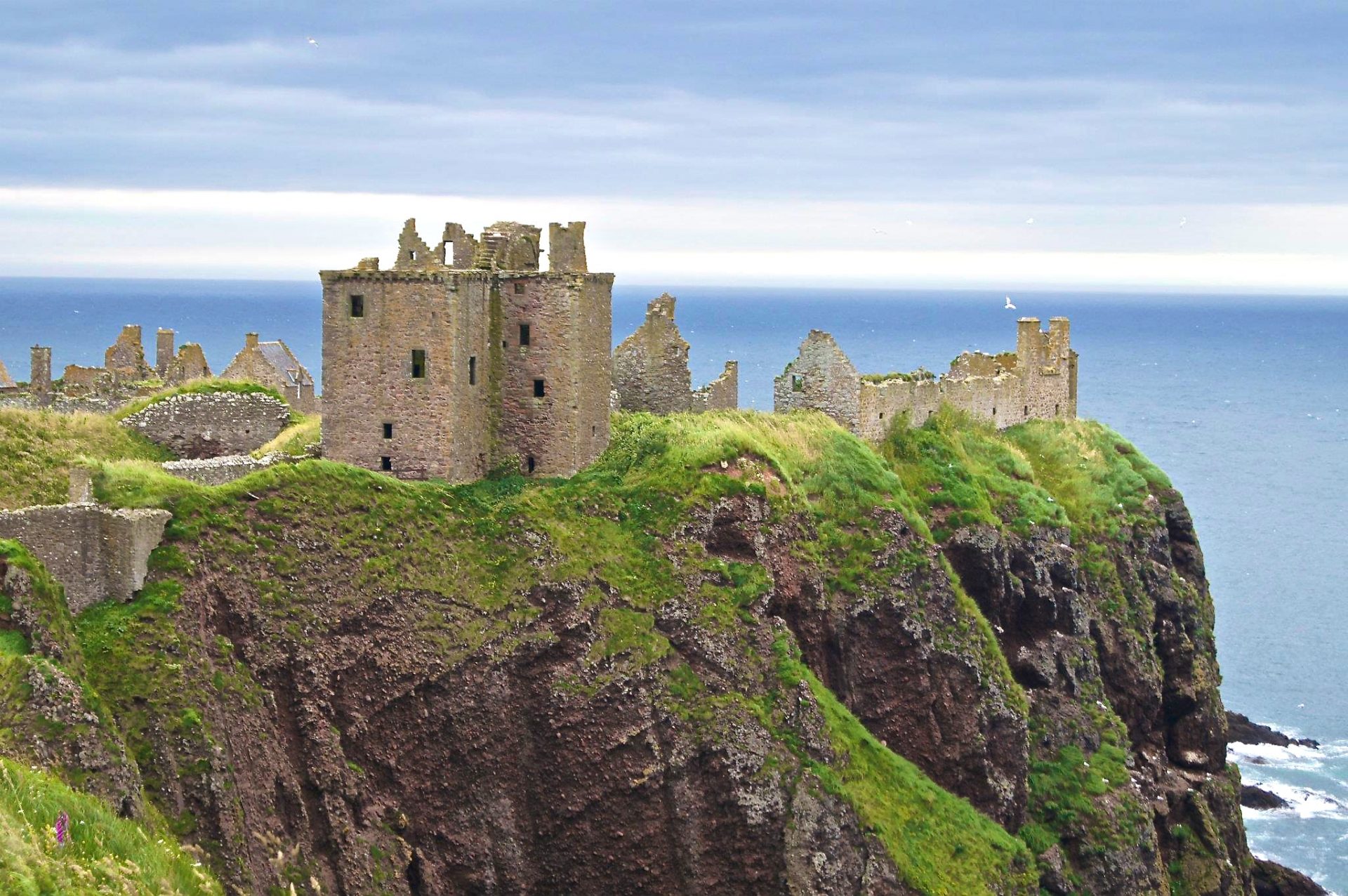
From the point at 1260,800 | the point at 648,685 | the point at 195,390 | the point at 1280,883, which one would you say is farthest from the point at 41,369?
the point at 1260,800

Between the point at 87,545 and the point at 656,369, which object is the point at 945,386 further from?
the point at 87,545

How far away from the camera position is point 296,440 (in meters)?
49.6

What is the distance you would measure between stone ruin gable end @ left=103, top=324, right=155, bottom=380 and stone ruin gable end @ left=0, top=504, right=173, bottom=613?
30.8m

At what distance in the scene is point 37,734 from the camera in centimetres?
3192

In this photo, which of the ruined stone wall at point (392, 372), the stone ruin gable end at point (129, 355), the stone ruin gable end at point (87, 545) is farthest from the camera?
the stone ruin gable end at point (129, 355)

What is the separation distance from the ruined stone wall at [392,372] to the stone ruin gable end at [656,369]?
10704mm

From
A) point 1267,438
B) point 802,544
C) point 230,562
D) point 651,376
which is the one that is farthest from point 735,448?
point 1267,438

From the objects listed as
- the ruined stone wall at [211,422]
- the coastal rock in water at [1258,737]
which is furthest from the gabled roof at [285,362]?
the coastal rock in water at [1258,737]

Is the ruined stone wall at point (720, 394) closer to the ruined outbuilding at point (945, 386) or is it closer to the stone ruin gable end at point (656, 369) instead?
the stone ruin gable end at point (656, 369)

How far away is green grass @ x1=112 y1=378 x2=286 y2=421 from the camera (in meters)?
52.5

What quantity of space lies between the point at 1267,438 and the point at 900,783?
14950 centimetres

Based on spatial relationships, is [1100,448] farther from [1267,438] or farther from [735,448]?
[1267,438]

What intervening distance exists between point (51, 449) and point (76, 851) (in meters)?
22.2

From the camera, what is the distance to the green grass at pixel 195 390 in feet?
172
